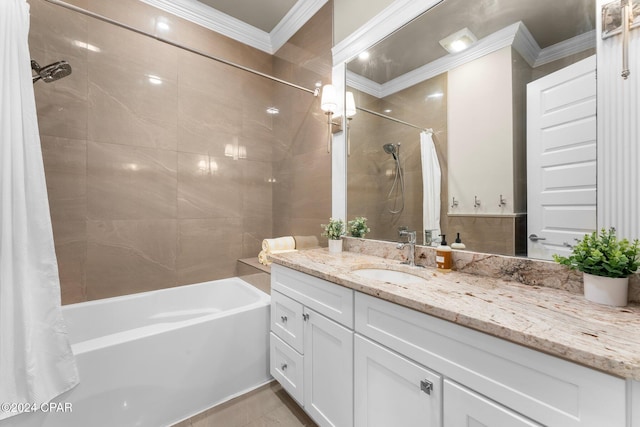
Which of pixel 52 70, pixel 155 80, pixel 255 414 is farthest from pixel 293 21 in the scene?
pixel 255 414

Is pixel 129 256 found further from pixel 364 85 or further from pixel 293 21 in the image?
pixel 293 21

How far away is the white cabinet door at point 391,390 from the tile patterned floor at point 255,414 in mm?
608

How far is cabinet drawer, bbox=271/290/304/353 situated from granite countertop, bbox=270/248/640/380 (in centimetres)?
38

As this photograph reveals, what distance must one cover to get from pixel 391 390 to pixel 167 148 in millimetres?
2267

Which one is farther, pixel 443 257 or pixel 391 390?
pixel 443 257

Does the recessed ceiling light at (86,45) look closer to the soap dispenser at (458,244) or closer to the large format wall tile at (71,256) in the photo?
the large format wall tile at (71,256)

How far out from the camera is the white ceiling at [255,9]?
86.4 inches

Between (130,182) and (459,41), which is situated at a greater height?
(459,41)

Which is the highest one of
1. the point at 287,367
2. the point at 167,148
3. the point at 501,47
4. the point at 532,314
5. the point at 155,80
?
the point at 155,80

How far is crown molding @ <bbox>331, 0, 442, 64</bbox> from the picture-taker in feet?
4.68

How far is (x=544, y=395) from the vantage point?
0.58 m

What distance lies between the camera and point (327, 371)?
1180 mm

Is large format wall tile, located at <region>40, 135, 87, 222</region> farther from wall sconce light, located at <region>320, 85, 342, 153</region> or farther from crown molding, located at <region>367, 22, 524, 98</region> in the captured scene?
crown molding, located at <region>367, 22, 524, 98</region>

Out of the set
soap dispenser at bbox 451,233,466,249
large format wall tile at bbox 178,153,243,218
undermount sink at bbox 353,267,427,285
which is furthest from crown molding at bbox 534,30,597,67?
large format wall tile at bbox 178,153,243,218
